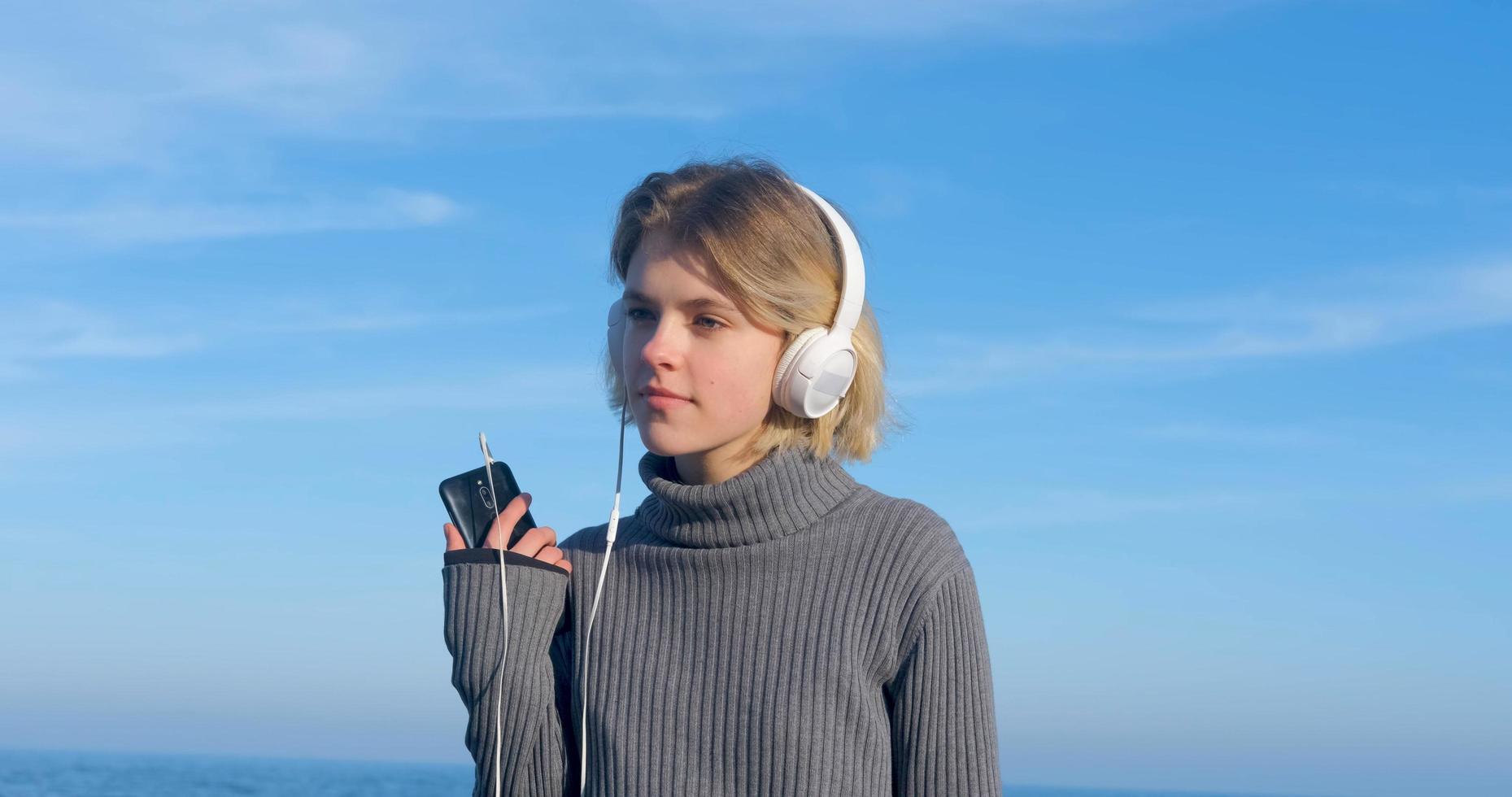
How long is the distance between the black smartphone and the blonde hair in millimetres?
303

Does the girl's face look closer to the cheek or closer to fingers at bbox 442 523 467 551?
the cheek

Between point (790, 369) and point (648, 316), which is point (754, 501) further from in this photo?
point (648, 316)

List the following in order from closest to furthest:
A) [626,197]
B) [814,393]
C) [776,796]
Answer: [776,796], [814,393], [626,197]

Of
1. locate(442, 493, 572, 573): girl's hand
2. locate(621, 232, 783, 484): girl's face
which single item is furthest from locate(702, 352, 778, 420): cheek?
locate(442, 493, 572, 573): girl's hand

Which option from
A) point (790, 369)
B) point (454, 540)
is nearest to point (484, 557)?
point (454, 540)

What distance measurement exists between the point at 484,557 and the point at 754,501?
52 cm

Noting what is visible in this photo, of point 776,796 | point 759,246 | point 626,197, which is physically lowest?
point 776,796

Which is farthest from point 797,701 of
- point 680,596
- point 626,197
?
point 626,197

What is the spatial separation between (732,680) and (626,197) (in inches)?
38.7

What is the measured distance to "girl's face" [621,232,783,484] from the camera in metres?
2.39

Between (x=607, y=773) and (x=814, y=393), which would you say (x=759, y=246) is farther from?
(x=607, y=773)

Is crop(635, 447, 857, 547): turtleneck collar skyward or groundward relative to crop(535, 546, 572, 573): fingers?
skyward

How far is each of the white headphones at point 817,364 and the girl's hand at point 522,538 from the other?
0.11 meters

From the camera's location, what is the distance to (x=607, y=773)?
245cm
